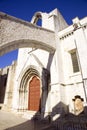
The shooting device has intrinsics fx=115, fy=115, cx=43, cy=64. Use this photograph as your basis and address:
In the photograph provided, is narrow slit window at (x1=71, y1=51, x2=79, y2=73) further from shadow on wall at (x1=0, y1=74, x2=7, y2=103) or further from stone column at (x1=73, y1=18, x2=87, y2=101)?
shadow on wall at (x1=0, y1=74, x2=7, y2=103)

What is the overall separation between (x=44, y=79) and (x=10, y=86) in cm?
528

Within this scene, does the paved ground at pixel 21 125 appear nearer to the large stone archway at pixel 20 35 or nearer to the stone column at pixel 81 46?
the stone column at pixel 81 46

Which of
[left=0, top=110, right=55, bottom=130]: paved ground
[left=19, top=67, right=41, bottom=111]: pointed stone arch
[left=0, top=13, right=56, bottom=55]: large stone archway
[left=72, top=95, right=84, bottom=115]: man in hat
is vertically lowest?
[left=0, top=110, right=55, bottom=130]: paved ground

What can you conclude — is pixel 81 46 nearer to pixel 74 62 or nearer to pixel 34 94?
pixel 74 62

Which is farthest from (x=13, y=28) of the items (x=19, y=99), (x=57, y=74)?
(x=19, y=99)

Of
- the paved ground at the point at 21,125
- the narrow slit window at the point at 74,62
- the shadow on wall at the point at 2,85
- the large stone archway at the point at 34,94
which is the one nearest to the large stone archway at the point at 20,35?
the narrow slit window at the point at 74,62

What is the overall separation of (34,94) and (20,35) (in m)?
5.71

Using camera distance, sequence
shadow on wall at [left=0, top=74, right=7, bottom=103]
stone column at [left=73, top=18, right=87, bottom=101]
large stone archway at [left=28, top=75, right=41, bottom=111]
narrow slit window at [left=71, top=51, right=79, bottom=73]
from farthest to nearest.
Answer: shadow on wall at [left=0, top=74, right=7, bottom=103] → large stone archway at [left=28, top=75, right=41, bottom=111] → narrow slit window at [left=71, top=51, right=79, bottom=73] → stone column at [left=73, top=18, right=87, bottom=101]

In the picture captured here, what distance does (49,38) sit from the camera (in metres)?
8.24

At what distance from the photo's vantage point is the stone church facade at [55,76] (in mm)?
7146

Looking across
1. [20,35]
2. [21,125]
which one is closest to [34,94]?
[21,125]

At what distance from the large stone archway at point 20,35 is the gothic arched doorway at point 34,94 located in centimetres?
366

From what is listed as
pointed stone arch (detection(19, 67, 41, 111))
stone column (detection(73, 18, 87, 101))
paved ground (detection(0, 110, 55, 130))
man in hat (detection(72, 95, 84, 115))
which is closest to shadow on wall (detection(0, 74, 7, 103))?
pointed stone arch (detection(19, 67, 41, 111))

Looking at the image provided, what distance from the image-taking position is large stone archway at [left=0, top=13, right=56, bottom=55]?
588 centimetres
